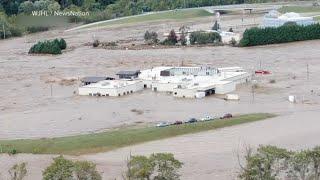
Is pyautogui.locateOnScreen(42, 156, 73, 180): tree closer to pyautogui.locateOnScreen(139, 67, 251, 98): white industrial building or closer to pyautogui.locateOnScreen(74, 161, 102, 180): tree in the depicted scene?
pyautogui.locateOnScreen(74, 161, 102, 180): tree

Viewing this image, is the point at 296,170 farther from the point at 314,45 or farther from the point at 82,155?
the point at 314,45

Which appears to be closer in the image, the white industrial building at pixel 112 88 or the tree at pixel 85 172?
the tree at pixel 85 172

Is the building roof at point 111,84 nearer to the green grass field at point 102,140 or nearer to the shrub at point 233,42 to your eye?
the green grass field at point 102,140

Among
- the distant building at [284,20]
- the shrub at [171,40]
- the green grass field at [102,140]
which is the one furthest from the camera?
the distant building at [284,20]

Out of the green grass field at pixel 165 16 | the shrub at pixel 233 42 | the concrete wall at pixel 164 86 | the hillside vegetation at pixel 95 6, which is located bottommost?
the concrete wall at pixel 164 86

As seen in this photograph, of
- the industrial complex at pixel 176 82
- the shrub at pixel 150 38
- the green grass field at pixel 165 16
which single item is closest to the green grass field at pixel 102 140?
the industrial complex at pixel 176 82

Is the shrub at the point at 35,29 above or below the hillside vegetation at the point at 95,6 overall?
below

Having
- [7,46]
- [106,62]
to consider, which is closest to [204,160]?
[106,62]

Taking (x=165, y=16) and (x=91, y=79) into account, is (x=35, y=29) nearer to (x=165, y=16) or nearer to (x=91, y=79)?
(x=165, y=16)
